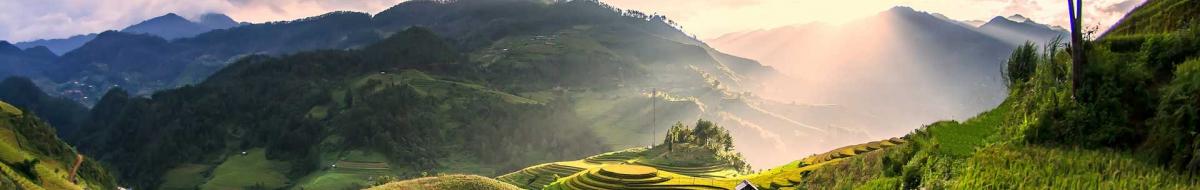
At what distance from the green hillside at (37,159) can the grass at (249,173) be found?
9333cm

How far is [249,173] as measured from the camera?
129 meters

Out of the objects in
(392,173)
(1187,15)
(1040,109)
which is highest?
(1187,15)

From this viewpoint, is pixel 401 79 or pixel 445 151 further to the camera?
pixel 401 79

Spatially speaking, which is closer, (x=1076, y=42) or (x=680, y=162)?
(x=1076, y=42)

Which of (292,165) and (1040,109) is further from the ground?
(1040,109)

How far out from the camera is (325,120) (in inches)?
6166

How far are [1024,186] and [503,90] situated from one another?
7124 inches

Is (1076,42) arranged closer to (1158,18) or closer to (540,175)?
(1158,18)

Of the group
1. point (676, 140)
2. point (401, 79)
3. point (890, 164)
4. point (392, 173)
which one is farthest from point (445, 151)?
point (890, 164)

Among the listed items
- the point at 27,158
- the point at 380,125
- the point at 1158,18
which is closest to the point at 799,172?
the point at 1158,18

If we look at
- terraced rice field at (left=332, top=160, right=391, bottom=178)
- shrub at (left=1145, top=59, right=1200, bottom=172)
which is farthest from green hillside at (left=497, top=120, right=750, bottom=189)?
terraced rice field at (left=332, top=160, right=391, bottom=178)

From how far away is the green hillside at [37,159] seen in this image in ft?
74.5

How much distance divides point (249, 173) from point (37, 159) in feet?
374

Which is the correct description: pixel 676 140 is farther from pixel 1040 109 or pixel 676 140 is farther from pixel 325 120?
pixel 325 120
